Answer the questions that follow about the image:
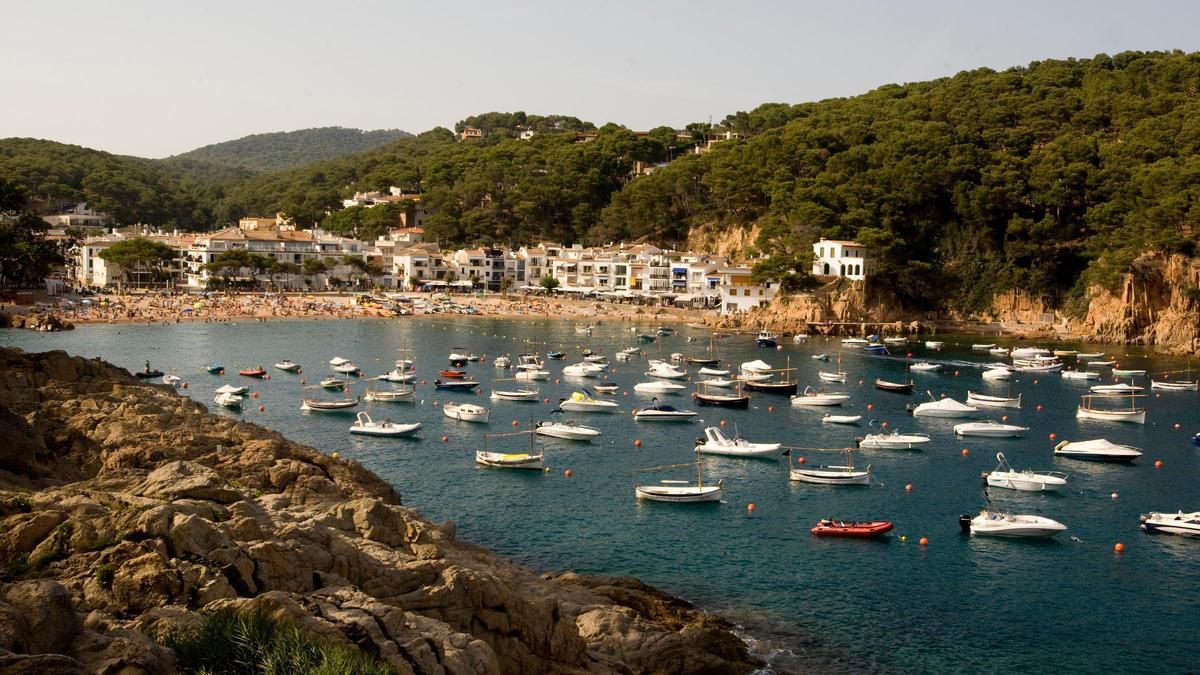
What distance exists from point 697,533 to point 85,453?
1521 centimetres

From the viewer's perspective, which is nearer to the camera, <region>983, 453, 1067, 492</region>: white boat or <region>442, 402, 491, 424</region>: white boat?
<region>983, 453, 1067, 492</region>: white boat

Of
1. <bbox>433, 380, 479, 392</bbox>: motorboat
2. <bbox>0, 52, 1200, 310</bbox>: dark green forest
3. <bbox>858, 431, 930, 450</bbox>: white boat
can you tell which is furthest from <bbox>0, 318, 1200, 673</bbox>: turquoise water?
<bbox>0, 52, 1200, 310</bbox>: dark green forest

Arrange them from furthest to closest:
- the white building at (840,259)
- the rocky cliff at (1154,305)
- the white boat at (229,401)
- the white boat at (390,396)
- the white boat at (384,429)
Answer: the white building at (840,259), the rocky cliff at (1154,305), the white boat at (390,396), the white boat at (229,401), the white boat at (384,429)

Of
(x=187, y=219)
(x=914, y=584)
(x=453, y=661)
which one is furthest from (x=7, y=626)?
(x=187, y=219)

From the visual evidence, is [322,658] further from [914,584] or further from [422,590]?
[914,584]

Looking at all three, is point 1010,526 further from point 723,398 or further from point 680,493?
point 723,398

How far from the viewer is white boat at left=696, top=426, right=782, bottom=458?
3709cm

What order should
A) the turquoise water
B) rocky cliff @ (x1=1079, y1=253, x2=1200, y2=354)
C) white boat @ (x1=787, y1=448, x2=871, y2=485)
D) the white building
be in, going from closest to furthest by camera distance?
the turquoise water
white boat @ (x1=787, y1=448, x2=871, y2=485)
rocky cliff @ (x1=1079, y1=253, x2=1200, y2=354)
the white building

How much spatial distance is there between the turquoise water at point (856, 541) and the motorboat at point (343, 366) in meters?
3.29

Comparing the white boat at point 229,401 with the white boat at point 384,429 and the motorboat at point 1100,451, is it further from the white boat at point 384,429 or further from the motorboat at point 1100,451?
the motorboat at point 1100,451

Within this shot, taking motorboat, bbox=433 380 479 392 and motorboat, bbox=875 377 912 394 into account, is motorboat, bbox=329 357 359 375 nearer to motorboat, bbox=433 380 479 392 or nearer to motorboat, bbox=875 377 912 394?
motorboat, bbox=433 380 479 392

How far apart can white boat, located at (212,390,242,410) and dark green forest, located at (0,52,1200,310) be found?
48839 mm

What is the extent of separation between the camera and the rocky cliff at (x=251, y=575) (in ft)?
36.3

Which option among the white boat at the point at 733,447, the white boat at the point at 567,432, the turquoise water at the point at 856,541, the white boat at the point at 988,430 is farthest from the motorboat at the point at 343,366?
the white boat at the point at 988,430
